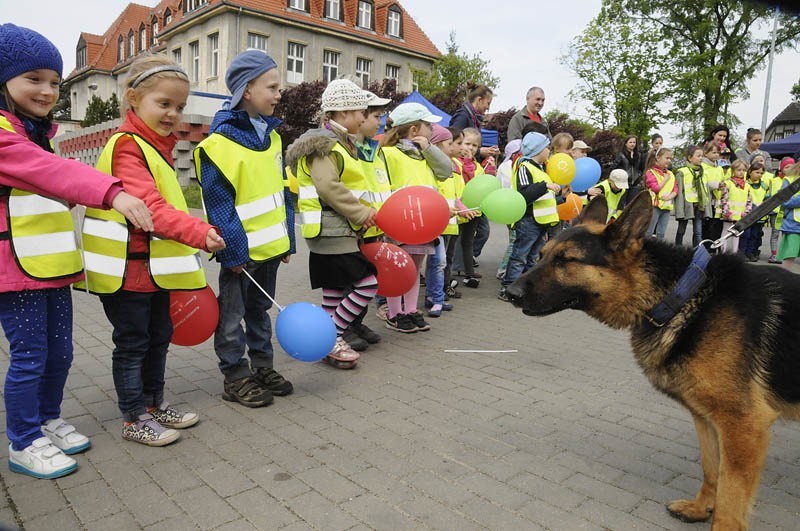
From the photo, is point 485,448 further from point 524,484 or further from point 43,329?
point 43,329

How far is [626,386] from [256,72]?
3903mm

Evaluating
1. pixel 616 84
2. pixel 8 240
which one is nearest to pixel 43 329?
pixel 8 240

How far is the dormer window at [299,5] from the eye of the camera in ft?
134

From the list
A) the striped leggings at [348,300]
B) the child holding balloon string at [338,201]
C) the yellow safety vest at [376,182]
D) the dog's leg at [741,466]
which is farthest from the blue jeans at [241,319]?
the dog's leg at [741,466]

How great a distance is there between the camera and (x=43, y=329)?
3148mm

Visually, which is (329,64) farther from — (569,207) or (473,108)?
→ (569,207)

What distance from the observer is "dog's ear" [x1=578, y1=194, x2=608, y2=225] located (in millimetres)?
3277

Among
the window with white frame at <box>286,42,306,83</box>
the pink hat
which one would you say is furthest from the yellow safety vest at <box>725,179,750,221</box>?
the window with white frame at <box>286,42,306,83</box>

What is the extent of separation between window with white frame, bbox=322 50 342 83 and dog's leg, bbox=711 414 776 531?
43178 millimetres

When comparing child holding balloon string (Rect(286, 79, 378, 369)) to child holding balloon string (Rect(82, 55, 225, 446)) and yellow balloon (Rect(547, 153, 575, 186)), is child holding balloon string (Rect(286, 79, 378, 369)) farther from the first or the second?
yellow balloon (Rect(547, 153, 575, 186))

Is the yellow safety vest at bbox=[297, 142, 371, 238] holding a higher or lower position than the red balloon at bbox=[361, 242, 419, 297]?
higher

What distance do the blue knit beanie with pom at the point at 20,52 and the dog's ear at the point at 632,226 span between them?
3.14 m

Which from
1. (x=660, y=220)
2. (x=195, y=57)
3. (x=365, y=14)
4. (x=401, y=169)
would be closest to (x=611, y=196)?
(x=660, y=220)

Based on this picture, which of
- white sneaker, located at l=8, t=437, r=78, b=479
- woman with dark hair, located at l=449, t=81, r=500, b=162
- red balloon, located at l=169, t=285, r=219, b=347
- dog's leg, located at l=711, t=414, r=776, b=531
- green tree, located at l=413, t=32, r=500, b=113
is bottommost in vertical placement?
white sneaker, located at l=8, t=437, r=78, b=479
